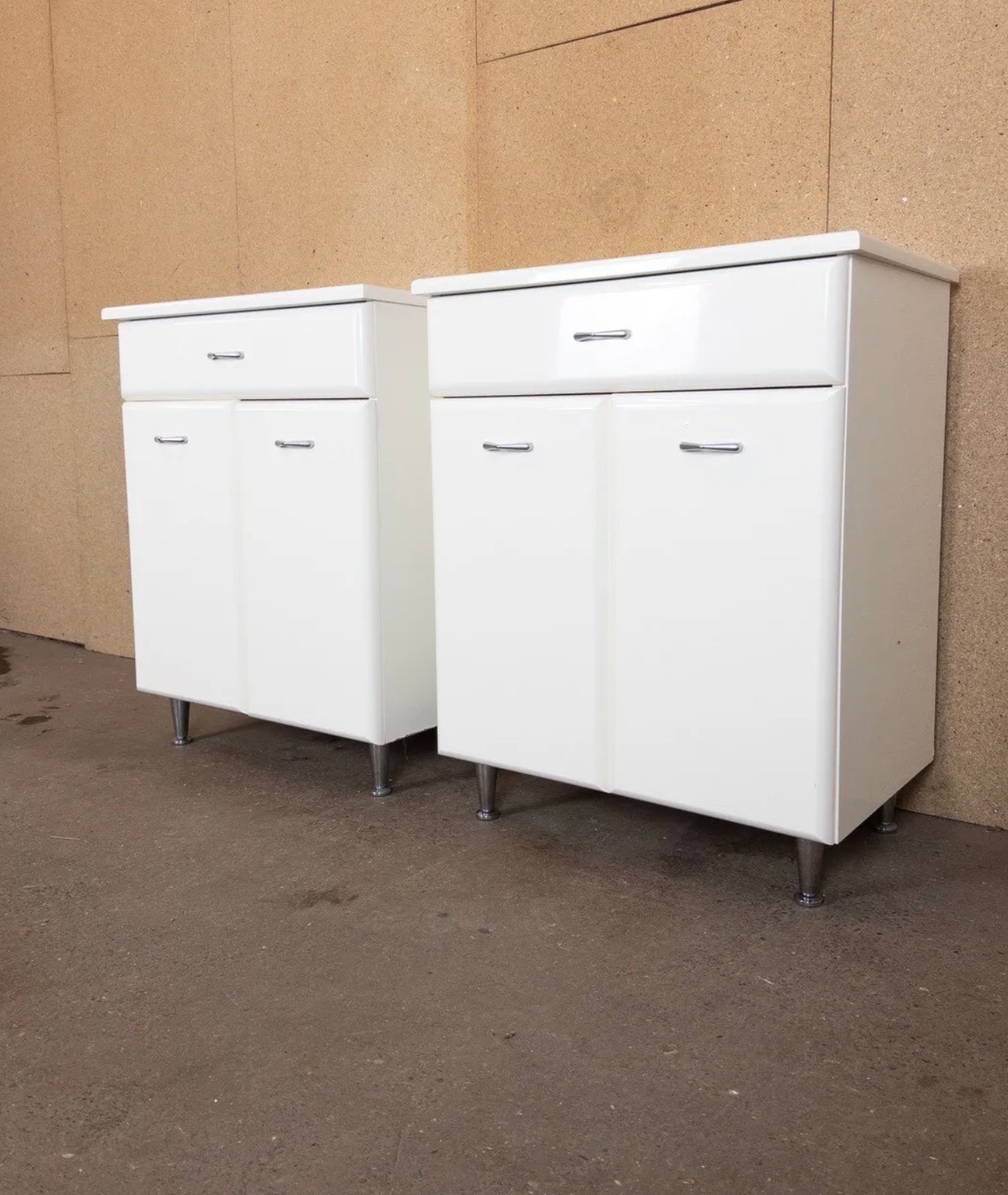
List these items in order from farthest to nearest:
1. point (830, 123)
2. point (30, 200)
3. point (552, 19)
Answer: point (30, 200) < point (552, 19) < point (830, 123)

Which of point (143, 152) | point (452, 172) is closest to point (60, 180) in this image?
point (143, 152)

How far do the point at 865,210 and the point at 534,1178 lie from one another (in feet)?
5.27

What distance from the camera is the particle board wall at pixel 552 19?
2.16 meters

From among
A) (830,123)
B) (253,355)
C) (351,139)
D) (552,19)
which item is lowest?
(253,355)

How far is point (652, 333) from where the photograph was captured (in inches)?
64.7

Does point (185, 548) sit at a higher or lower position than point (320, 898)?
higher

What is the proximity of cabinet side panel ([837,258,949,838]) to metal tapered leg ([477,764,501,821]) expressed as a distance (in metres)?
0.63

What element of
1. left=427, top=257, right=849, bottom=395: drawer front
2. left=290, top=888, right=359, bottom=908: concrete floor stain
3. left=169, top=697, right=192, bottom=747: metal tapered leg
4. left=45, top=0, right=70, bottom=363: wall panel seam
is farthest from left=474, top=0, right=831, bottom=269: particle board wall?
left=45, top=0, right=70, bottom=363: wall panel seam

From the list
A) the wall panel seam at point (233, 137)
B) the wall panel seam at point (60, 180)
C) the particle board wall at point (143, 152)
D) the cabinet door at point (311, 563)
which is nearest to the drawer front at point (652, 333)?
the cabinet door at point (311, 563)

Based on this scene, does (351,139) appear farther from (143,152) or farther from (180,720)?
(180,720)

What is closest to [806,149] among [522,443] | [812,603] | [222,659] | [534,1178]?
[522,443]

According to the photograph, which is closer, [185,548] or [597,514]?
[597,514]

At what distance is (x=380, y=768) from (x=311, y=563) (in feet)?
1.31

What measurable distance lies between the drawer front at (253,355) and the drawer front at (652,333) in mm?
171
